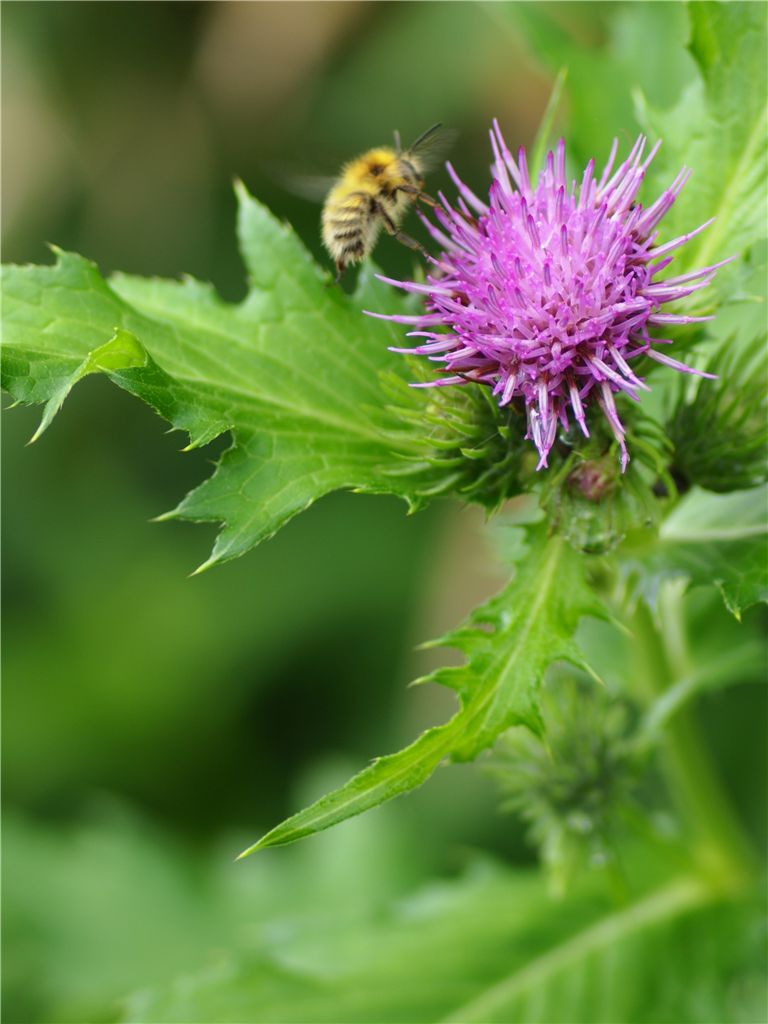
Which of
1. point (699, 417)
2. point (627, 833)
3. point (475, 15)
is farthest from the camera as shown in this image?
point (475, 15)

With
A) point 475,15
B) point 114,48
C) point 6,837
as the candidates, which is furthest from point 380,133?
point 6,837

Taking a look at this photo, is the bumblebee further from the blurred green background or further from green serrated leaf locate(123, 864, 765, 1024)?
green serrated leaf locate(123, 864, 765, 1024)

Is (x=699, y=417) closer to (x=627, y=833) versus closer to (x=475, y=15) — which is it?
(x=627, y=833)

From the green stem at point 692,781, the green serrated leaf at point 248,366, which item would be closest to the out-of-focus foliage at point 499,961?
the green stem at point 692,781

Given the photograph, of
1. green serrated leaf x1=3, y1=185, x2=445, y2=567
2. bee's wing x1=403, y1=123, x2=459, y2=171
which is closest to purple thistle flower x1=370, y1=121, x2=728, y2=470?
green serrated leaf x1=3, y1=185, x2=445, y2=567

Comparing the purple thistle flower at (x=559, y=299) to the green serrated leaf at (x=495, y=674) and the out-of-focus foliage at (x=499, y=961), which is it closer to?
the green serrated leaf at (x=495, y=674)
